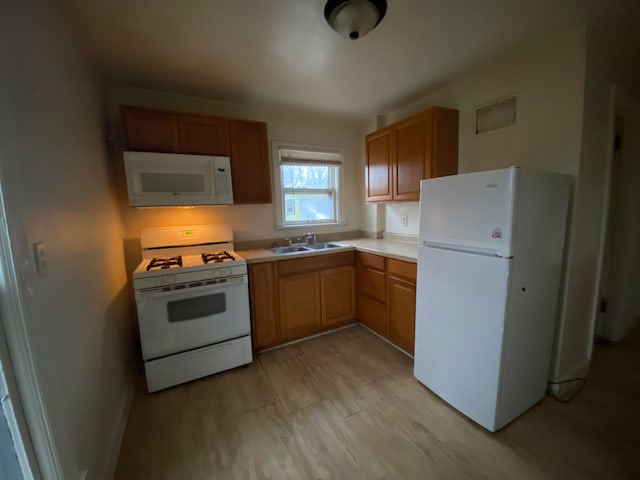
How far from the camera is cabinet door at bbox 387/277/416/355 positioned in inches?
87.8

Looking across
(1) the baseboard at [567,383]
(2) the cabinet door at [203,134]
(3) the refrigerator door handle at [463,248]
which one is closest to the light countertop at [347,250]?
(3) the refrigerator door handle at [463,248]

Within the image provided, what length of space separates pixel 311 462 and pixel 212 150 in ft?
7.85

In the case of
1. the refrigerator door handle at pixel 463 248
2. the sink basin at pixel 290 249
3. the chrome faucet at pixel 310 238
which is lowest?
the sink basin at pixel 290 249

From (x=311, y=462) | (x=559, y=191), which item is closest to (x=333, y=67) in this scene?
(x=559, y=191)

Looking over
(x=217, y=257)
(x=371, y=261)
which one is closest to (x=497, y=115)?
(x=371, y=261)

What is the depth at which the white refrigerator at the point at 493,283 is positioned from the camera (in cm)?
140

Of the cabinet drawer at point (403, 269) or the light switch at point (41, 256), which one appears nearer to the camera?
the light switch at point (41, 256)

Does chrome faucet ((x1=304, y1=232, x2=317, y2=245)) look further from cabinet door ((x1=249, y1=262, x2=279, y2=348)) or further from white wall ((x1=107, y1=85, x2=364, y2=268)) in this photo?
cabinet door ((x1=249, y1=262, x2=279, y2=348))

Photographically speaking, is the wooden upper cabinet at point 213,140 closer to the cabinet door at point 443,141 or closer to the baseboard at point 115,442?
the cabinet door at point 443,141

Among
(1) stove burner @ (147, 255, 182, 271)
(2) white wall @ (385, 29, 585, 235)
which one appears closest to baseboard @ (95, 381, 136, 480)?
(1) stove burner @ (147, 255, 182, 271)

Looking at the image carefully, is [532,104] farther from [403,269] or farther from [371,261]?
[371,261]

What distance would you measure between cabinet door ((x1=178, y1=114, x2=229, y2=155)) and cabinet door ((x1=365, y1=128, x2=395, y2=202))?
1545 millimetres

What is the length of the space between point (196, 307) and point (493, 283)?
2.04m

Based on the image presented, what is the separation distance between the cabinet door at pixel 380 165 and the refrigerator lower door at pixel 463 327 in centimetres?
116
